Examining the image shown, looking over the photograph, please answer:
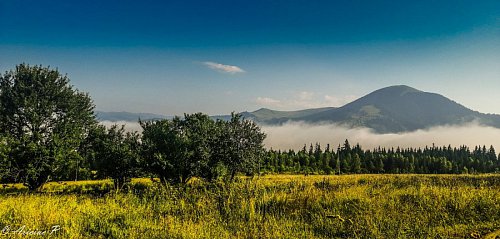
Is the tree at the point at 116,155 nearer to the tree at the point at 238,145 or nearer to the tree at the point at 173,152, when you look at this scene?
the tree at the point at 173,152

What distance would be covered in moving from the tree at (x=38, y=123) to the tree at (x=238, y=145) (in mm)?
15710

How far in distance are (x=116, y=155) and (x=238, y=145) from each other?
14782 mm

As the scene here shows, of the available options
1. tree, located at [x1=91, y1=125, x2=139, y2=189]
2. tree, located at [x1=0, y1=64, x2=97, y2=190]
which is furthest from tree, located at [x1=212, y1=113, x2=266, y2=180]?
→ tree, located at [x1=0, y1=64, x2=97, y2=190]

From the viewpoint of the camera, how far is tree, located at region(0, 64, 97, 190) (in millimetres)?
27470

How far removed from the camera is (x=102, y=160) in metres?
34.2

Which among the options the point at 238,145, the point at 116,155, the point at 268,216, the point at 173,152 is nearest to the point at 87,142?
the point at 116,155

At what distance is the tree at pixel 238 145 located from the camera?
38031 mm

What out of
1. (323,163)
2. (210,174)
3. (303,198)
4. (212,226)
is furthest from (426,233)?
(323,163)

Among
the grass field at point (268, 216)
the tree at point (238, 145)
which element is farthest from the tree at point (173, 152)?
the grass field at point (268, 216)

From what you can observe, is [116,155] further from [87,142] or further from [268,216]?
[268,216]

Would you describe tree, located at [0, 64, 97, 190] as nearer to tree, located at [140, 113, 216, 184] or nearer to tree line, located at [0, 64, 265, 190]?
tree line, located at [0, 64, 265, 190]

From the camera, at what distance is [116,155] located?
3334 cm

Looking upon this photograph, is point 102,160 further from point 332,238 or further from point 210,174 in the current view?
point 332,238

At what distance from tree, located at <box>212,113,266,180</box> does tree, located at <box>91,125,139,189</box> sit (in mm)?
9233
